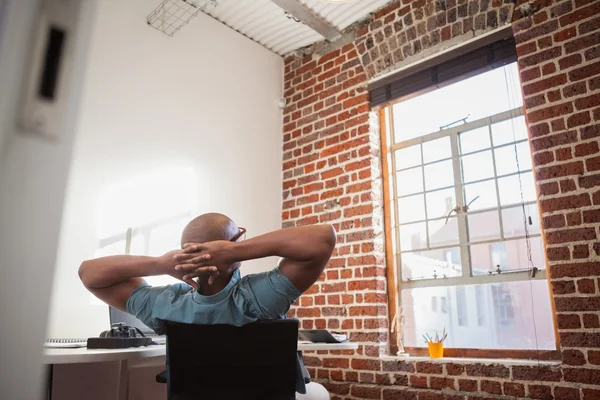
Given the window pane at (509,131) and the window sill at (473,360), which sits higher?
the window pane at (509,131)

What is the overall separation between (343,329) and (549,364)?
53.4 inches

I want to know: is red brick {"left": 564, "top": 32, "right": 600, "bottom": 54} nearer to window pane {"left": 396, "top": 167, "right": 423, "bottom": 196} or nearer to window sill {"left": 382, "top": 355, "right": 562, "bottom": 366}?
window pane {"left": 396, "top": 167, "right": 423, "bottom": 196}

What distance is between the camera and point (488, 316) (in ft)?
9.54

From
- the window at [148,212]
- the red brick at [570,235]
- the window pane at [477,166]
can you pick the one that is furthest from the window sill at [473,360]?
the window at [148,212]

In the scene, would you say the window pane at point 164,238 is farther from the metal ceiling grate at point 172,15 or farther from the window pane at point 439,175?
the window pane at point 439,175

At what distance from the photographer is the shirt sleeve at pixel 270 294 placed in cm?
148

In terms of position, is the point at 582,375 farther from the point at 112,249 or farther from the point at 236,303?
the point at 112,249

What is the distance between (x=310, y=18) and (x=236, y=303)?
2798 mm

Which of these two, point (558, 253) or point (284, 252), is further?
point (558, 253)

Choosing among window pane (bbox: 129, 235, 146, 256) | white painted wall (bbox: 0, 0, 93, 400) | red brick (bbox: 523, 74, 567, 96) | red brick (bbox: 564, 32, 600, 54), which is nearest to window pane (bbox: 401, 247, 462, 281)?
red brick (bbox: 523, 74, 567, 96)

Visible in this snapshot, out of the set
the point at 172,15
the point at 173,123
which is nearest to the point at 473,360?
the point at 173,123

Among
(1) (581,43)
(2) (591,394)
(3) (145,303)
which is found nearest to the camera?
(3) (145,303)

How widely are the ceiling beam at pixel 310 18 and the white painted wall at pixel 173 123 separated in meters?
0.70

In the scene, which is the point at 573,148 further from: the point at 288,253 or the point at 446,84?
the point at 288,253
